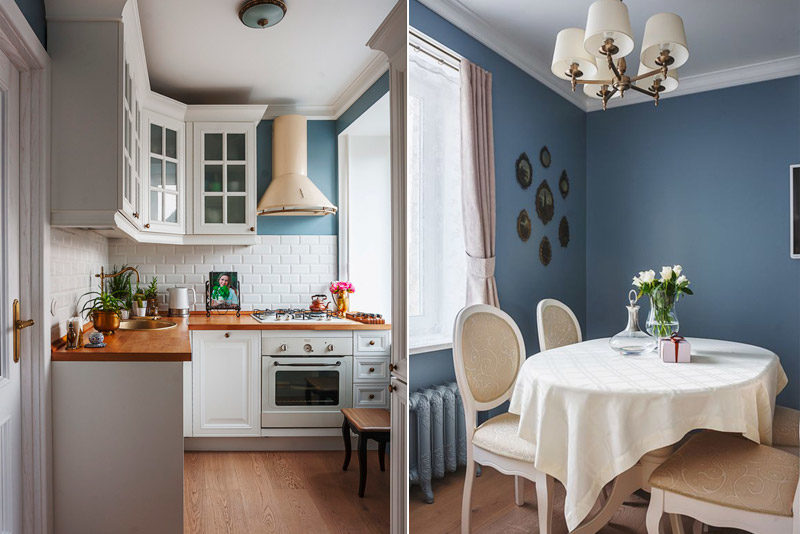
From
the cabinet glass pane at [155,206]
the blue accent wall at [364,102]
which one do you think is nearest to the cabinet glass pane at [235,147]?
the cabinet glass pane at [155,206]

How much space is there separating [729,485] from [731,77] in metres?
0.85

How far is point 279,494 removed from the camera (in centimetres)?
234

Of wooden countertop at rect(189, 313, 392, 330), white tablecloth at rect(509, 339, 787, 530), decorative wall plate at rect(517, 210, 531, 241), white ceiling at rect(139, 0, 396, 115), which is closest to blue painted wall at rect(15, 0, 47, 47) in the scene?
white ceiling at rect(139, 0, 396, 115)

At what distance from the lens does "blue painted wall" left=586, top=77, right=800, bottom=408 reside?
2.78 ft

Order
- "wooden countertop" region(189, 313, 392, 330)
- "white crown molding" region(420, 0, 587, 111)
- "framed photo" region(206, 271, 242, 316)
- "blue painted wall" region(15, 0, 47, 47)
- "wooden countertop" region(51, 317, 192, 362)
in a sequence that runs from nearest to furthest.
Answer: "white crown molding" region(420, 0, 587, 111) → "blue painted wall" region(15, 0, 47, 47) → "wooden countertop" region(51, 317, 192, 362) → "wooden countertop" region(189, 313, 392, 330) → "framed photo" region(206, 271, 242, 316)

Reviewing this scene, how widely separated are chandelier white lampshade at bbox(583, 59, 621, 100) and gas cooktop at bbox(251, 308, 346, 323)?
2.14 m

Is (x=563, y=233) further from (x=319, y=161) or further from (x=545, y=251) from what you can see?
(x=319, y=161)

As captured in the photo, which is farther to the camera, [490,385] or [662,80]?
[490,385]

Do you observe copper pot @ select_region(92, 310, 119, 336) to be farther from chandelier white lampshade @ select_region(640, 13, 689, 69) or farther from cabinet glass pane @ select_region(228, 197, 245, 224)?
chandelier white lampshade @ select_region(640, 13, 689, 69)

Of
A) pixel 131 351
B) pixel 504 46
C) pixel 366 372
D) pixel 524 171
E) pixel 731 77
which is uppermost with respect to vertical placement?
pixel 504 46

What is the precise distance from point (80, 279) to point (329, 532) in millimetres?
1413

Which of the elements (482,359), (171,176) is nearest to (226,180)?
(171,176)

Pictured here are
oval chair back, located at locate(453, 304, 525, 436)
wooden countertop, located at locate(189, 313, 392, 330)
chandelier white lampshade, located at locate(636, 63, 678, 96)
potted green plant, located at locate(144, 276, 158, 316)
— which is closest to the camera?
chandelier white lampshade, located at locate(636, 63, 678, 96)

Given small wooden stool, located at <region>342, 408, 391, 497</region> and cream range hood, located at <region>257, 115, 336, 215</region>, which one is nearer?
small wooden stool, located at <region>342, 408, 391, 497</region>
